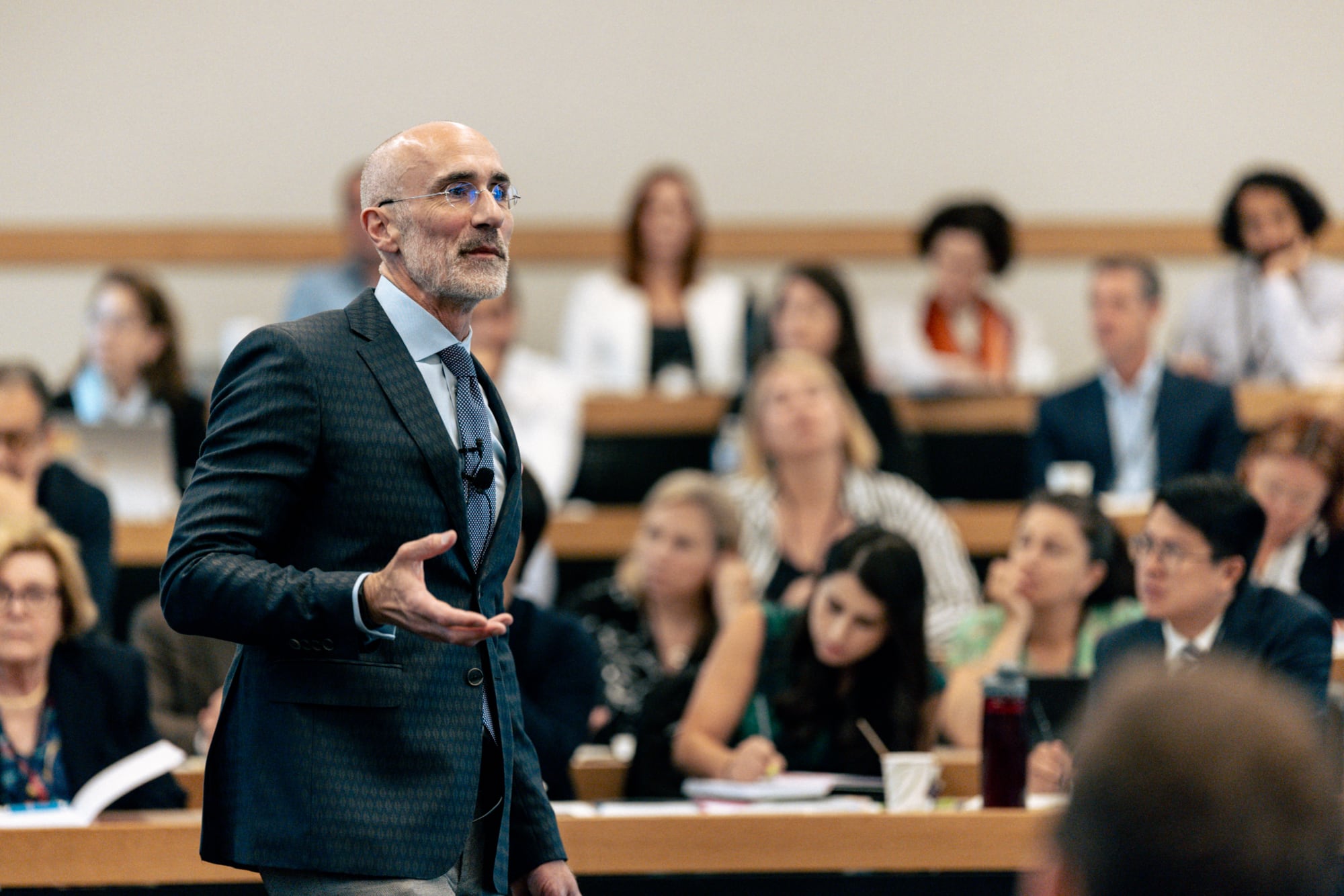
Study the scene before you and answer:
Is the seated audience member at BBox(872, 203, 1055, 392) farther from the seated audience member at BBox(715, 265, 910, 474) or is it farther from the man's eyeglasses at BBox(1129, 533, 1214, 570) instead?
the man's eyeglasses at BBox(1129, 533, 1214, 570)

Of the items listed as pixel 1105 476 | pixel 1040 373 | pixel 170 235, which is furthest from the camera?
pixel 170 235

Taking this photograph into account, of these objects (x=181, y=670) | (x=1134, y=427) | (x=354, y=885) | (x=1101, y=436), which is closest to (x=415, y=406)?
(x=354, y=885)

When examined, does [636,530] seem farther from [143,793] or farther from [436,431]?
[436,431]

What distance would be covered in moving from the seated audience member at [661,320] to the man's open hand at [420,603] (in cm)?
430

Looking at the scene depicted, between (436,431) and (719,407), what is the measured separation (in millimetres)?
3418

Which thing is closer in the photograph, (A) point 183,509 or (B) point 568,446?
(A) point 183,509

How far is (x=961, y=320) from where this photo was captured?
5918mm

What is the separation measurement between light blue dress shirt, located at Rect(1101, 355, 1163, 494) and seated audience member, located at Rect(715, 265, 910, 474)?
0.68 metres

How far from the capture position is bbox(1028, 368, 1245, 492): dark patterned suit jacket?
454 cm

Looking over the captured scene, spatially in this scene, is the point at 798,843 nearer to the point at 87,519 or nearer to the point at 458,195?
the point at 458,195

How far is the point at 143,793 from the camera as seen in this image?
2572 mm

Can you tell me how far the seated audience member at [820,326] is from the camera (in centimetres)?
468

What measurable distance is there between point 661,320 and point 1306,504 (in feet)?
8.91

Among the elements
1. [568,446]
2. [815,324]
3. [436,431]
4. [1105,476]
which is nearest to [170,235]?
[568,446]
